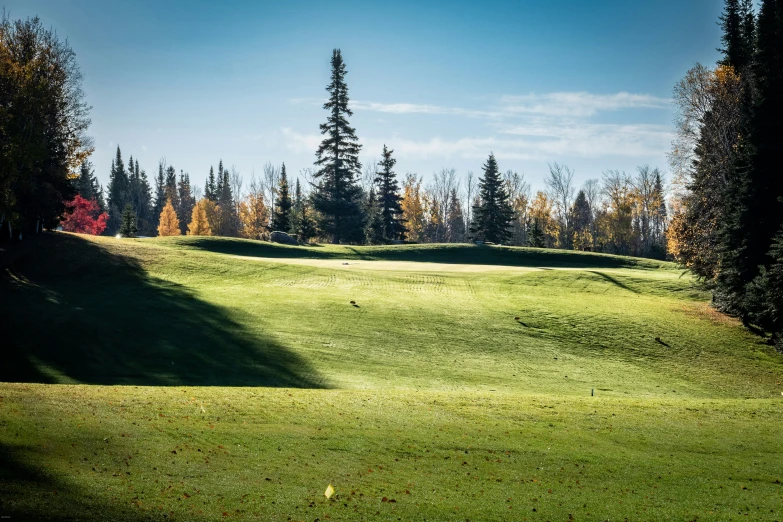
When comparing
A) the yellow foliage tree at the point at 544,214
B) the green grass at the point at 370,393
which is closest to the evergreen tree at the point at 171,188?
the yellow foliage tree at the point at 544,214

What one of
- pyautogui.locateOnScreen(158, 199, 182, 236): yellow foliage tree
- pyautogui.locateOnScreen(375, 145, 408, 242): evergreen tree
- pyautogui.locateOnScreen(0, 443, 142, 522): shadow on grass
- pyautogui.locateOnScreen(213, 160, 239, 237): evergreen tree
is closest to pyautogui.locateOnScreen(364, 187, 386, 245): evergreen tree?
pyautogui.locateOnScreen(375, 145, 408, 242): evergreen tree

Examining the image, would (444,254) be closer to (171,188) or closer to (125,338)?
(125,338)

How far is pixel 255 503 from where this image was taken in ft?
27.4

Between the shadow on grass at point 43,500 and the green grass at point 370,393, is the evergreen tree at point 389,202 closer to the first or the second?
the green grass at point 370,393

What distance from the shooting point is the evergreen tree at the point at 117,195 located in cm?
12700

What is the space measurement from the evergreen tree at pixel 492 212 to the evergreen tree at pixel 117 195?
86.9 meters

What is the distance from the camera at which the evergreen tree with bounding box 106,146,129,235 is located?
127m

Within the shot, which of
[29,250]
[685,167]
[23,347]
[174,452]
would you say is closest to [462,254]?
[685,167]

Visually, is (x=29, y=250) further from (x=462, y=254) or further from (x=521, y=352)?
(x=462, y=254)

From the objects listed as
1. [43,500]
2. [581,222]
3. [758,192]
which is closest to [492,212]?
[581,222]

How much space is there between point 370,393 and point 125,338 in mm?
11550

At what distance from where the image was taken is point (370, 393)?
16.4 metres

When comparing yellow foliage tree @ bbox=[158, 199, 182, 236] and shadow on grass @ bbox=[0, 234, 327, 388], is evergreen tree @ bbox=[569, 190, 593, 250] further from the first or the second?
shadow on grass @ bbox=[0, 234, 327, 388]

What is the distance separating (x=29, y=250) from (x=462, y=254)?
3781 centimetres
